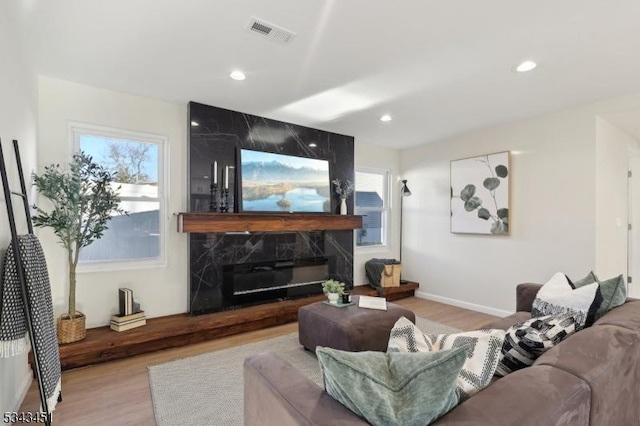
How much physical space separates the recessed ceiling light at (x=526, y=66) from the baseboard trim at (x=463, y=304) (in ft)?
9.73

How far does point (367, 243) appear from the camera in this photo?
5527 millimetres

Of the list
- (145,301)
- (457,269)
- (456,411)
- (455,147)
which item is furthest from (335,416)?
(455,147)

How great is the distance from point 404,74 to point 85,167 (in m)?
2.99

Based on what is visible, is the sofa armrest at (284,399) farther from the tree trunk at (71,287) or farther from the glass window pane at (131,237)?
the glass window pane at (131,237)

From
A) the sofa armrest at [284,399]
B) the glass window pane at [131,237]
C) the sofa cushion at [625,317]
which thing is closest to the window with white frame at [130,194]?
the glass window pane at [131,237]

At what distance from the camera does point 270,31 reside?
2.23m

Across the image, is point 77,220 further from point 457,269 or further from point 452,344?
point 457,269

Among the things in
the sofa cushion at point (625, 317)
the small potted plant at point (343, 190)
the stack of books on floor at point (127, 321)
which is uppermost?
the small potted plant at point (343, 190)

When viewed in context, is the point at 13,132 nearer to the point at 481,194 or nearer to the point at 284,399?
the point at 284,399

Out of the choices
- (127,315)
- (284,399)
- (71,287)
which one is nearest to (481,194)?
(284,399)

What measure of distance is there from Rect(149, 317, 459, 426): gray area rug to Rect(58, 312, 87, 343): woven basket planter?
708 millimetres

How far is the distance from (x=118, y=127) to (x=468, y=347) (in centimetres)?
364

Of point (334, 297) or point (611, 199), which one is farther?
point (611, 199)

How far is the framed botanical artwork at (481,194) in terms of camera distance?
4.28 metres
